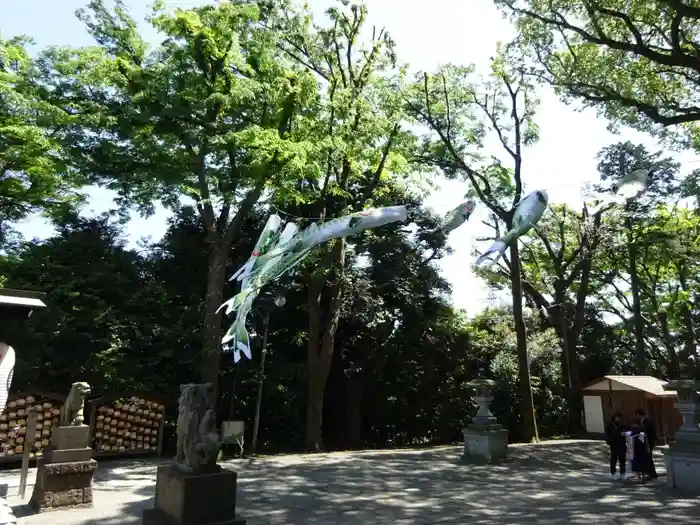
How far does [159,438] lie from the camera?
13359 mm

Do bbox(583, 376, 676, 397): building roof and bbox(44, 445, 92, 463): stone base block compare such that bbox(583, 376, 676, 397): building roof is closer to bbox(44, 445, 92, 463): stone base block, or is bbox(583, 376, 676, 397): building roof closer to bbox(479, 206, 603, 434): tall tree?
bbox(479, 206, 603, 434): tall tree

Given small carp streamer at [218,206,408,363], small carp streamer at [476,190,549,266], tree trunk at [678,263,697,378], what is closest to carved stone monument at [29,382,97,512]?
small carp streamer at [218,206,408,363]

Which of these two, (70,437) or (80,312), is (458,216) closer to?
(70,437)

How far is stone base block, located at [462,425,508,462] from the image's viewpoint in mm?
12633

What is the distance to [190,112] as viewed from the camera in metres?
12.6

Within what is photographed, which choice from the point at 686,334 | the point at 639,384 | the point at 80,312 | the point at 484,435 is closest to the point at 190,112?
the point at 80,312

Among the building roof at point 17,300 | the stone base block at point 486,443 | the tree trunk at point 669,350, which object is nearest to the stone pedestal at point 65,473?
the building roof at point 17,300

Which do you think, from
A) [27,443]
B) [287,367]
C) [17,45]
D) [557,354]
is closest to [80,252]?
[17,45]

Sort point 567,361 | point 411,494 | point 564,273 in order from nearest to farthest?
point 411,494, point 567,361, point 564,273

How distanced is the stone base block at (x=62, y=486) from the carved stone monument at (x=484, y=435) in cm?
896

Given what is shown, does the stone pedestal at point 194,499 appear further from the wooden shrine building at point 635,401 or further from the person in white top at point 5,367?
the wooden shrine building at point 635,401

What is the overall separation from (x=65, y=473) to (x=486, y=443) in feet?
31.0

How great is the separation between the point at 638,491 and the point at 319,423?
8918 millimetres

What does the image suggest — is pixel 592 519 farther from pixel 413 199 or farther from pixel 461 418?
pixel 413 199
